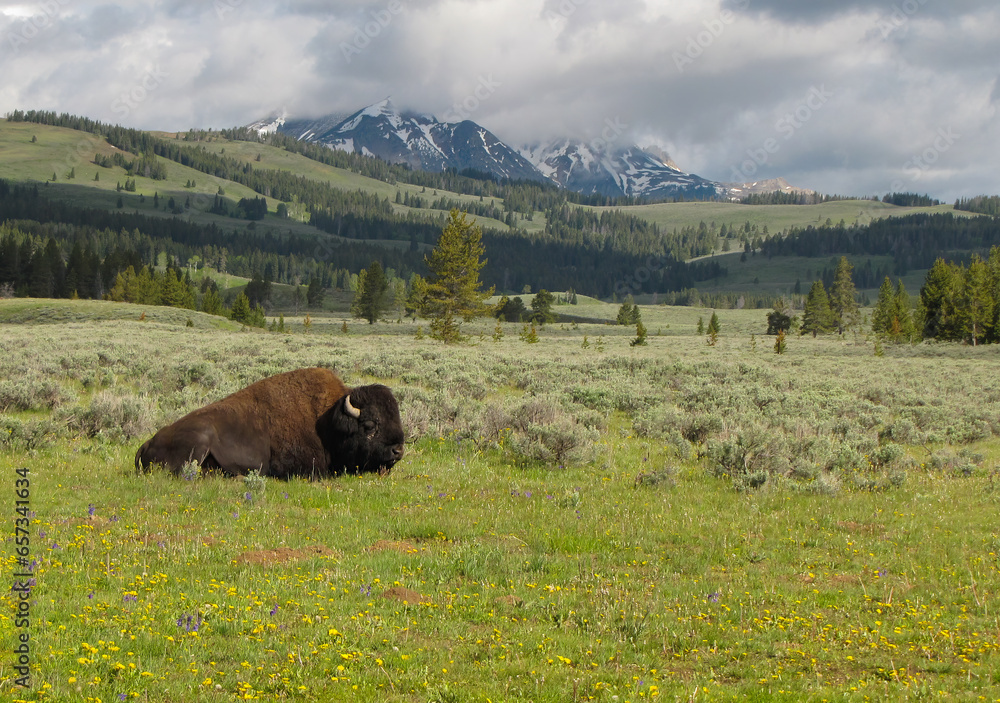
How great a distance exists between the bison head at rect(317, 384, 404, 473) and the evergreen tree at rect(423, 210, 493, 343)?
152 ft

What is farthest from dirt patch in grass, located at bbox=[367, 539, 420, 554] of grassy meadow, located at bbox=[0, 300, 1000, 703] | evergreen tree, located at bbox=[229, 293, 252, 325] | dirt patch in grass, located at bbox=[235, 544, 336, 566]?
evergreen tree, located at bbox=[229, 293, 252, 325]

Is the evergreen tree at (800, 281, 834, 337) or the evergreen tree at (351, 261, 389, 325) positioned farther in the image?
the evergreen tree at (800, 281, 834, 337)

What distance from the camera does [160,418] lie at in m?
13.5

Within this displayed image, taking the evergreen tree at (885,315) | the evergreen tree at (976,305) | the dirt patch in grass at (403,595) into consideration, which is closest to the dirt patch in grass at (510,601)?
the dirt patch in grass at (403,595)

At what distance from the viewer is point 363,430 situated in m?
10.0

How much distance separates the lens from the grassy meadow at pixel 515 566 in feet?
14.8

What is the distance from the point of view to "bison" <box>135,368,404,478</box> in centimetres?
961

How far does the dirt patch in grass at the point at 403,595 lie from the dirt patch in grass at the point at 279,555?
3.84 feet

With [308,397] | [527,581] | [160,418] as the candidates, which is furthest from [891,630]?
[160,418]

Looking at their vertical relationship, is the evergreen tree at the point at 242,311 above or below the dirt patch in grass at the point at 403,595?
above

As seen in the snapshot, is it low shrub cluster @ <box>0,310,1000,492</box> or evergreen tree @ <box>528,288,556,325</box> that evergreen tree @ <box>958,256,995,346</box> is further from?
evergreen tree @ <box>528,288,556,325</box>

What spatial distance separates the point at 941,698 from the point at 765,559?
9.70 feet

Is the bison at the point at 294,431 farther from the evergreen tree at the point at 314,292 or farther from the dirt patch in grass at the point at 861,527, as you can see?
the evergreen tree at the point at 314,292

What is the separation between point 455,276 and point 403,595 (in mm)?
53457
